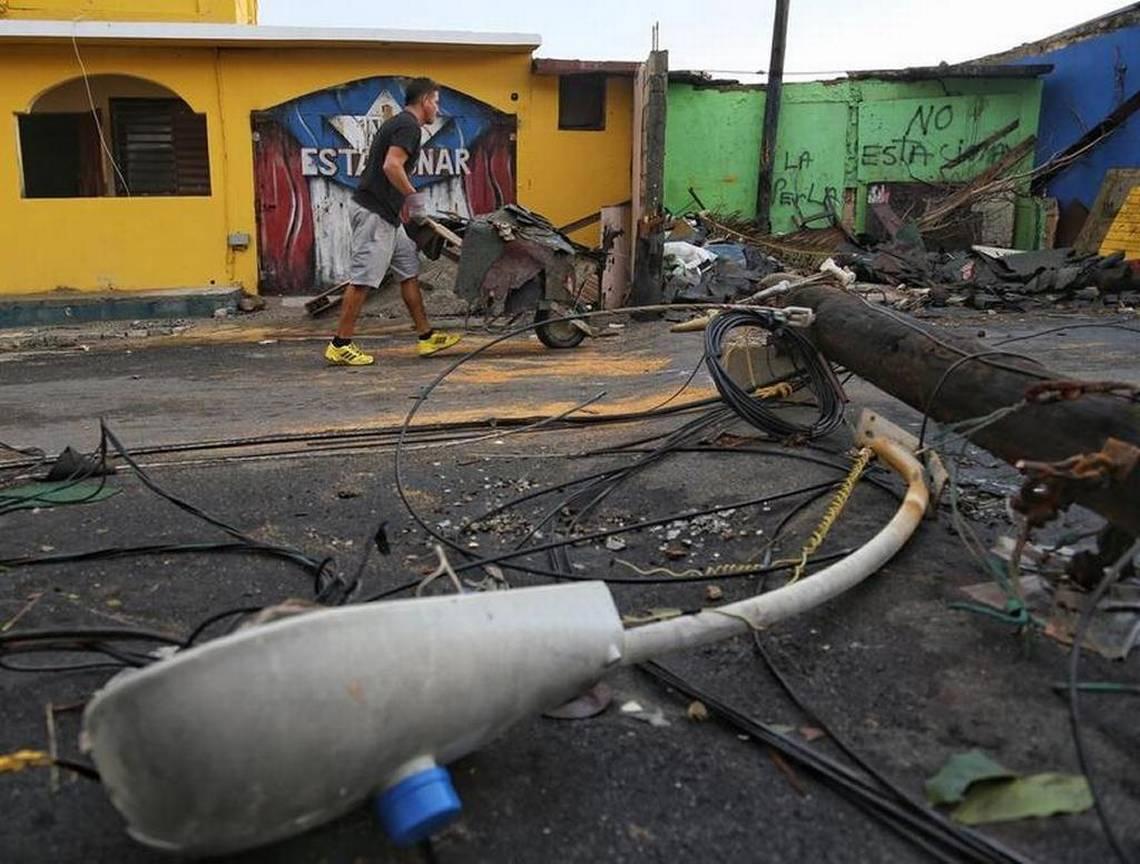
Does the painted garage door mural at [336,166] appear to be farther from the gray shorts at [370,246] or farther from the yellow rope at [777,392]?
the yellow rope at [777,392]

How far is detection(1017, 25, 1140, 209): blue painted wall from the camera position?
42.6 feet

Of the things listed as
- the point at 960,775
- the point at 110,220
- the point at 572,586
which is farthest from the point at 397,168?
the point at 110,220

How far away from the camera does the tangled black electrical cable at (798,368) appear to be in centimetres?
407

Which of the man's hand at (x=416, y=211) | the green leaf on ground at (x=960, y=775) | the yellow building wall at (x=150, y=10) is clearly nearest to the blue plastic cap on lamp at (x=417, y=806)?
the green leaf on ground at (x=960, y=775)

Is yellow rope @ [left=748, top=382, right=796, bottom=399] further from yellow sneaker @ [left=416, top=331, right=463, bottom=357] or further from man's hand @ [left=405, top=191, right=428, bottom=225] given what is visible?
man's hand @ [left=405, top=191, right=428, bottom=225]

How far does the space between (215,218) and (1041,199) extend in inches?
461

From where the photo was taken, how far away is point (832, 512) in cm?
317

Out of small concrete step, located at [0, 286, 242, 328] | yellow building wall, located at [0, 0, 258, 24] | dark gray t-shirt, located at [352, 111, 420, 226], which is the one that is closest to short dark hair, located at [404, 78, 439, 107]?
dark gray t-shirt, located at [352, 111, 420, 226]

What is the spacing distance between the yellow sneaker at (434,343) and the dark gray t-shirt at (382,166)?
1.02 metres

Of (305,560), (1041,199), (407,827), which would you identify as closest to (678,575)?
(305,560)

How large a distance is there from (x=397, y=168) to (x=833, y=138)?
9245 mm

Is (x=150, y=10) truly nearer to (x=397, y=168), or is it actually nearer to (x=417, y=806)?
(x=397, y=168)

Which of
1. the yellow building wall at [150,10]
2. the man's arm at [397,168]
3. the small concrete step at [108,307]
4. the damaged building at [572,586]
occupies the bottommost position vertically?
the small concrete step at [108,307]

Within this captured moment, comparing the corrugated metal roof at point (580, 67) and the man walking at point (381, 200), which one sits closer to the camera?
the man walking at point (381, 200)
